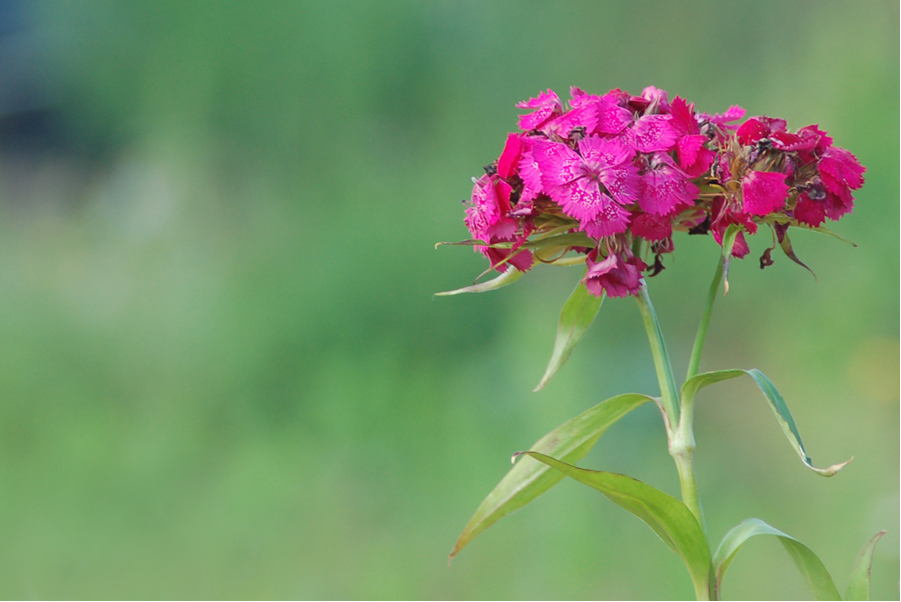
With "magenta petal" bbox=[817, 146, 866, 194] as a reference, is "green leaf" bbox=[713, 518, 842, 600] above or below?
below

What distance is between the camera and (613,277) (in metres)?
0.50

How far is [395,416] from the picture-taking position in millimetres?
1568

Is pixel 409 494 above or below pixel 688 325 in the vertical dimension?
below

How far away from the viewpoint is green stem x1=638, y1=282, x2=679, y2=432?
555mm

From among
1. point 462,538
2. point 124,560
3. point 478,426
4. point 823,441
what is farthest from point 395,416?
point 462,538

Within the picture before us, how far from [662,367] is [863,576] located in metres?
0.21

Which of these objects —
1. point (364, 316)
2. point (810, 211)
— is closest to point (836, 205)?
point (810, 211)

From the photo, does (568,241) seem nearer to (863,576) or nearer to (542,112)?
(542,112)

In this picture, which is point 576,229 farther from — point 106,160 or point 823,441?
point 106,160

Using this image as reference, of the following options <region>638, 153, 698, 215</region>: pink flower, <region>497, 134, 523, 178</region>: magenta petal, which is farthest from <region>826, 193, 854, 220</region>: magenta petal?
<region>497, 134, 523, 178</region>: magenta petal

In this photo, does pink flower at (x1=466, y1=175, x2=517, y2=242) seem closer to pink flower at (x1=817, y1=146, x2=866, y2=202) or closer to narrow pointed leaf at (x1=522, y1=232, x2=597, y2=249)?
narrow pointed leaf at (x1=522, y1=232, x2=597, y2=249)

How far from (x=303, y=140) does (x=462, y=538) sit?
145 centimetres

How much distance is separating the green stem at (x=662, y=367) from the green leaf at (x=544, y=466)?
1 centimetres

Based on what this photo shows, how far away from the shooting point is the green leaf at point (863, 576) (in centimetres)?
57
